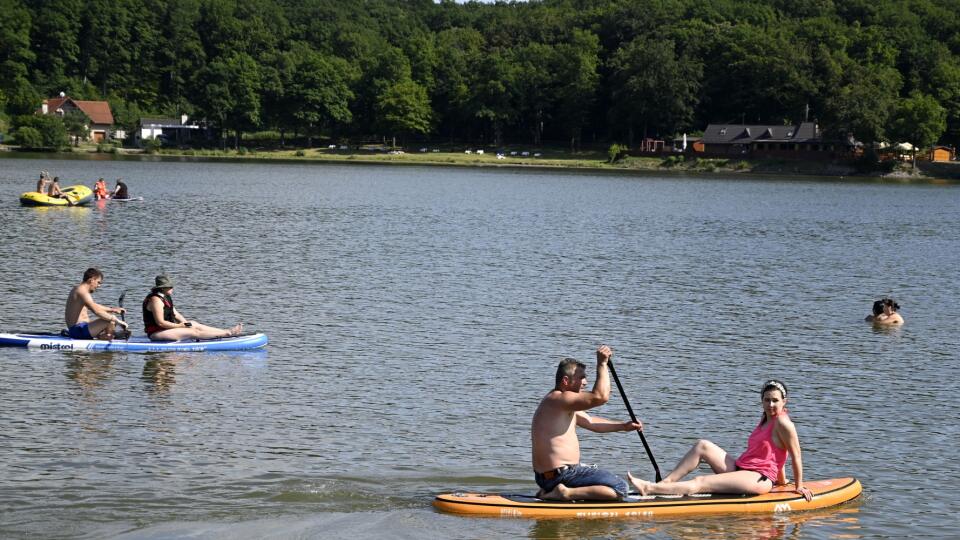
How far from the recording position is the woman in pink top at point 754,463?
44.0 ft

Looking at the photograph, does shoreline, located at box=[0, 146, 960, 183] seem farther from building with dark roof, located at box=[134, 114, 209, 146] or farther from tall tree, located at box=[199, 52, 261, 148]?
building with dark roof, located at box=[134, 114, 209, 146]

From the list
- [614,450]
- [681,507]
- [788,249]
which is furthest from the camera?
[788,249]

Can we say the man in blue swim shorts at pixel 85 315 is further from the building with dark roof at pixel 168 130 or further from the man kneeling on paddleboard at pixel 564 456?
the building with dark roof at pixel 168 130

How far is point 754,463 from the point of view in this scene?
13844 mm

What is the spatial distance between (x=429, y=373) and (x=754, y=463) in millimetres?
8349

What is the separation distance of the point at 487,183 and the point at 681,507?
85.2 m

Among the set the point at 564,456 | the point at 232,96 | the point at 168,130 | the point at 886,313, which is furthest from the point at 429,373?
the point at 168,130

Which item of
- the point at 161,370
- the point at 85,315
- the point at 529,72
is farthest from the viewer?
the point at 529,72

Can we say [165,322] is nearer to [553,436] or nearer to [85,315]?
[85,315]

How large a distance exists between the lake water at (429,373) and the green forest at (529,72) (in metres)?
93.5

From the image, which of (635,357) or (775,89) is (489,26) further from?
(635,357)

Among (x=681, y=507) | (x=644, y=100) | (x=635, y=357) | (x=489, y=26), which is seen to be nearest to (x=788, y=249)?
(x=635, y=357)

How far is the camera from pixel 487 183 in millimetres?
98000

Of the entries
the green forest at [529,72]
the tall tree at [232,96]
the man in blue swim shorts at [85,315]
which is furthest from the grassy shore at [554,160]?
the man in blue swim shorts at [85,315]
